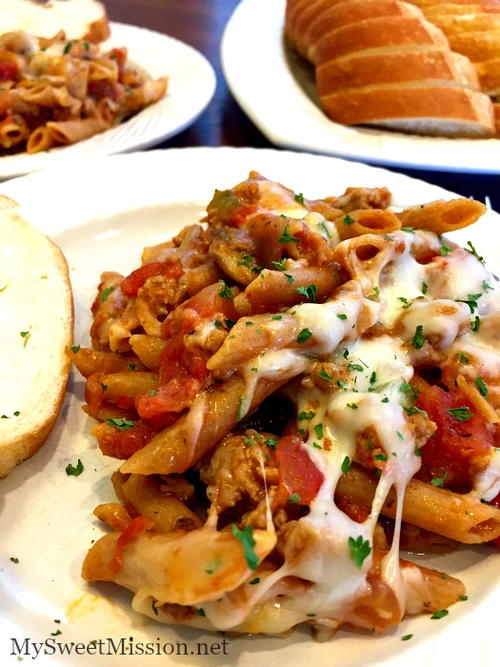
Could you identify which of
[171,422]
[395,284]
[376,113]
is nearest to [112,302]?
[171,422]

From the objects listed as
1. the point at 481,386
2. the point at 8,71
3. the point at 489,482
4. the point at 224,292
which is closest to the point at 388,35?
the point at 8,71

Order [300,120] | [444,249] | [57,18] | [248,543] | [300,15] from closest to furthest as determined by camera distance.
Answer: [248,543] < [444,249] < [300,120] < [300,15] < [57,18]

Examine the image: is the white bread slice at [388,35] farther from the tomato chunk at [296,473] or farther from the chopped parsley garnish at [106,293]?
the tomato chunk at [296,473]

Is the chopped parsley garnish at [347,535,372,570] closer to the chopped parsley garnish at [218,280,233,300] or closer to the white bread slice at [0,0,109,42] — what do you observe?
the chopped parsley garnish at [218,280,233,300]

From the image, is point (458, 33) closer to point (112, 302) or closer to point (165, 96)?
point (165, 96)

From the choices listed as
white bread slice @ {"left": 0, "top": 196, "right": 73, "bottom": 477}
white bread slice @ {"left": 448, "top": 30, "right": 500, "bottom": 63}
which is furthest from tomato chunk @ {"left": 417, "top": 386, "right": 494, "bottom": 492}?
white bread slice @ {"left": 448, "top": 30, "right": 500, "bottom": 63}

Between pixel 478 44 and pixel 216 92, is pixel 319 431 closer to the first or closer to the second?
pixel 478 44
